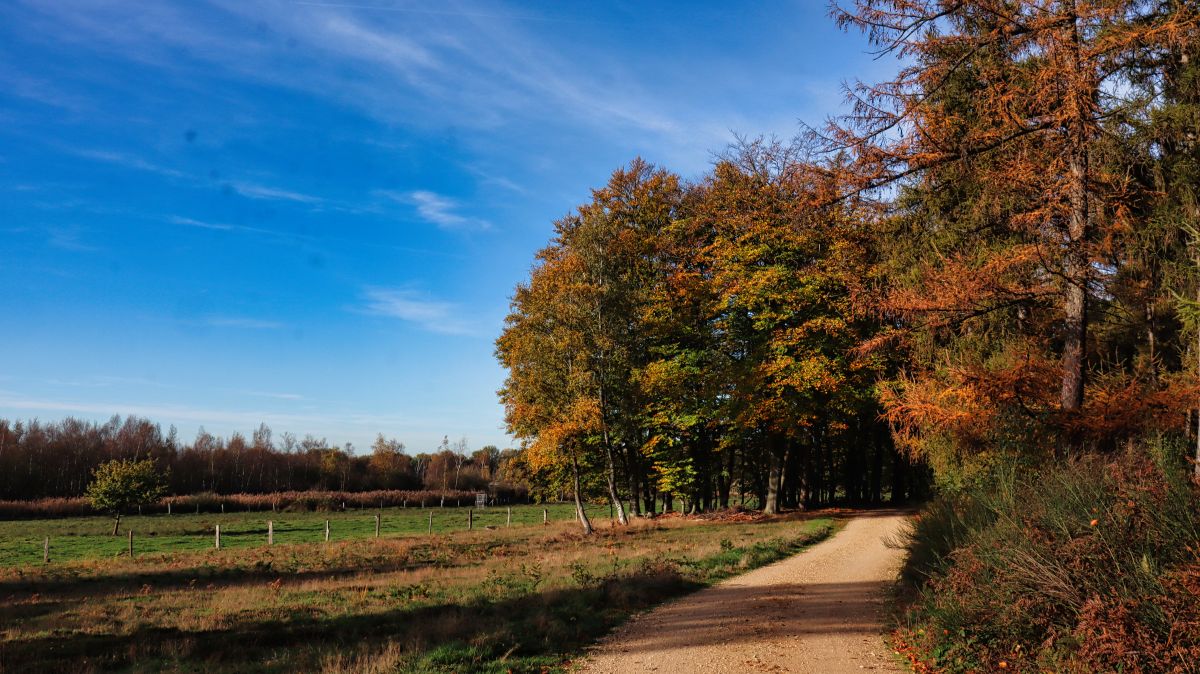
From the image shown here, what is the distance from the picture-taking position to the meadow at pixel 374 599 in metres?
9.30

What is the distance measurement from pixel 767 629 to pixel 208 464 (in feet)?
385

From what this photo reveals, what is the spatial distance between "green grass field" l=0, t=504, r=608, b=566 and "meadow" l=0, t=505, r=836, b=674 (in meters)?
6.49

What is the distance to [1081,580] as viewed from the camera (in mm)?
5742

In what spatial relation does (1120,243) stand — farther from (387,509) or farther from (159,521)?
(387,509)

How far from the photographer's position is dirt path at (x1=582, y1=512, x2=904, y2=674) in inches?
307

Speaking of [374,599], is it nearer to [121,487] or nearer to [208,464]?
[121,487]

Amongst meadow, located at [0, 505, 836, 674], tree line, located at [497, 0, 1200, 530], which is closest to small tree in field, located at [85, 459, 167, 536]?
meadow, located at [0, 505, 836, 674]

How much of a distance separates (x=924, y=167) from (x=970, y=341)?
7704 millimetres

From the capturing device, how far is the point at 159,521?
181ft

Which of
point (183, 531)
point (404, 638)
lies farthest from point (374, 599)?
point (183, 531)

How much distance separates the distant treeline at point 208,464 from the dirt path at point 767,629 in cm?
6864

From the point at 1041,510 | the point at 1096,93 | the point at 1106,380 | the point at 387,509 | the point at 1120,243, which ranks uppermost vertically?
the point at 1096,93

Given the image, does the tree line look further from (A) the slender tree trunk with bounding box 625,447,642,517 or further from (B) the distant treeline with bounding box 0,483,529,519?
(B) the distant treeline with bounding box 0,483,529,519

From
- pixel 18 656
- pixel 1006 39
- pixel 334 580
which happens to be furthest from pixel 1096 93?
pixel 334 580
